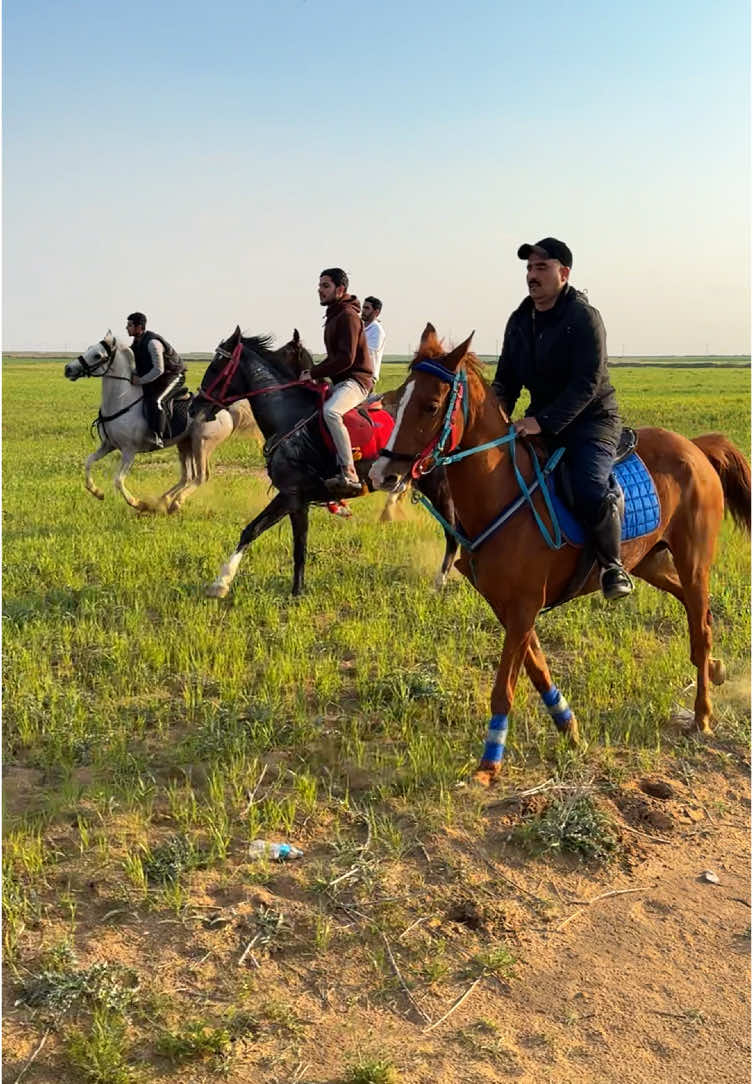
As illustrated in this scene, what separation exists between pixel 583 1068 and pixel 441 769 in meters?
2.08

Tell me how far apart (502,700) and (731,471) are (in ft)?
9.59

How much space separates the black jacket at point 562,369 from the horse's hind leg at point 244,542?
12.7ft

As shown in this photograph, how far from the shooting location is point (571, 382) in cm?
472

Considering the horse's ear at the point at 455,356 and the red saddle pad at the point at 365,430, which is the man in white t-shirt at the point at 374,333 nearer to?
the red saddle pad at the point at 365,430

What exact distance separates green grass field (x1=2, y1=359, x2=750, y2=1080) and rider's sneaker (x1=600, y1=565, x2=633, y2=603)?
1.04m

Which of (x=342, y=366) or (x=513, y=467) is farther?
Answer: (x=342, y=366)

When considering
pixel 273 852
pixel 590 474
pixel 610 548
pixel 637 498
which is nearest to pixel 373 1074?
pixel 273 852

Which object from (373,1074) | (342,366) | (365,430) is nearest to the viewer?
(373,1074)

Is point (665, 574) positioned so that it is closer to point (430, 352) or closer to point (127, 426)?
point (430, 352)

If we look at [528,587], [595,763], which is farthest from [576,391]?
[595,763]

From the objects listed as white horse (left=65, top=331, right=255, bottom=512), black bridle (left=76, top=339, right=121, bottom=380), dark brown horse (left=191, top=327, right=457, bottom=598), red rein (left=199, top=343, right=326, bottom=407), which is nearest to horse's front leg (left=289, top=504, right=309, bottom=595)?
dark brown horse (left=191, top=327, right=457, bottom=598)

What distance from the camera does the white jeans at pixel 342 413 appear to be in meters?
8.38

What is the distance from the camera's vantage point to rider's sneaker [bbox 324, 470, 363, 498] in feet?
27.8

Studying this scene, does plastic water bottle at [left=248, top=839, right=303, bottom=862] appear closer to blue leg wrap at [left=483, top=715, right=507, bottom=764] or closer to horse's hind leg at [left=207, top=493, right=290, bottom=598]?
blue leg wrap at [left=483, top=715, right=507, bottom=764]
